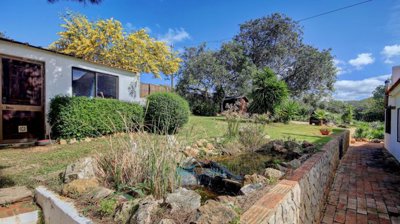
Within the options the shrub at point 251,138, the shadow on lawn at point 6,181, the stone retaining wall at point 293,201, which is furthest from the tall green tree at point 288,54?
the shadow on lawn at point 6,181

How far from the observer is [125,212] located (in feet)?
5.39

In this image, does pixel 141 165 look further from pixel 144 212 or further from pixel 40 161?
pixel 40 161

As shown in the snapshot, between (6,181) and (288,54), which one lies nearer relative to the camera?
(6,181)

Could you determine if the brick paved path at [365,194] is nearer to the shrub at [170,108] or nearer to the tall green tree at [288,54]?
the shrub at [170,108]

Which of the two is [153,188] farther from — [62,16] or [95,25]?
[62,16]

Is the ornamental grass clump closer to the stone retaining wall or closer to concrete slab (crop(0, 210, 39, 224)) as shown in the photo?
concrete slab (crop(0, 210, 39, 224))

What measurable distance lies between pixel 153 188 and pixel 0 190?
1.80m

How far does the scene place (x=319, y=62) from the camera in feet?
75.4

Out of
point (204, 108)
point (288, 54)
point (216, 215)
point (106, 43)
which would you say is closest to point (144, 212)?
point (216, 215)

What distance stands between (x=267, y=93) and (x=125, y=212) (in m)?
13.1

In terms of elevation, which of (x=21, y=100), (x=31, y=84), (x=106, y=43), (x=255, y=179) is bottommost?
(x=255, y=179)

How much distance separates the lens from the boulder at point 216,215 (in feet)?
4.55

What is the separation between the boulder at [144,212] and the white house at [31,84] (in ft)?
12.3

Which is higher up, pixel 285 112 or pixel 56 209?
pixel 285 112
